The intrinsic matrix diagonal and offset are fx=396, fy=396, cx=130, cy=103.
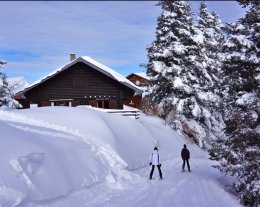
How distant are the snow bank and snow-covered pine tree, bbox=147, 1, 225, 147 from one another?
17.7 feet

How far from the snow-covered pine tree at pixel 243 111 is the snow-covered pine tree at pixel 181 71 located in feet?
41.1

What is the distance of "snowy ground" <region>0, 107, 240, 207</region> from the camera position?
36.0ft

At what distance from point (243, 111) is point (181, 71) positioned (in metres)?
16.0

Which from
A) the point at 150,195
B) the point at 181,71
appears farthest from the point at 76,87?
the point at 150,195

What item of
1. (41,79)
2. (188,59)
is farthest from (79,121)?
(188,59)

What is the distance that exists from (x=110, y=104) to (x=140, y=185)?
20689 mm

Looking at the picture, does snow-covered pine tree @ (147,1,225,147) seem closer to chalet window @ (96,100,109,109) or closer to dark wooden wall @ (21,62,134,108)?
dark wooden wall @ (21,62,134,108)

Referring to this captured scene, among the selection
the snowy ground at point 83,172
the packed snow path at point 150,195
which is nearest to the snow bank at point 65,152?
the snowy ground at point 83,172

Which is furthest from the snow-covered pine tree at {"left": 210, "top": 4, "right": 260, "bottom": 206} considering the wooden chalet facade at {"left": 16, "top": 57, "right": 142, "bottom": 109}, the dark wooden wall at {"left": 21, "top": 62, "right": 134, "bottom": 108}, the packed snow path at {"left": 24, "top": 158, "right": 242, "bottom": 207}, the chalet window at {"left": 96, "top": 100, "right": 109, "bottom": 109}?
the chalet window at {"left": 96, "top": 100, "right": 109, "bottom": 109}

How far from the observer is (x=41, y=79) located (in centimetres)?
3453

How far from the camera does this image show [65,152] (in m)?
14.7

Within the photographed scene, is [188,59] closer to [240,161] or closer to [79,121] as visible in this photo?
[79,121]

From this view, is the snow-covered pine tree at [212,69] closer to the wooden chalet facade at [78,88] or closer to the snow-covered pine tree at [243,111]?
the wooden chalet facade at [78,88]

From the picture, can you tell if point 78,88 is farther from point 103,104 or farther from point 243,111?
point 243,111
